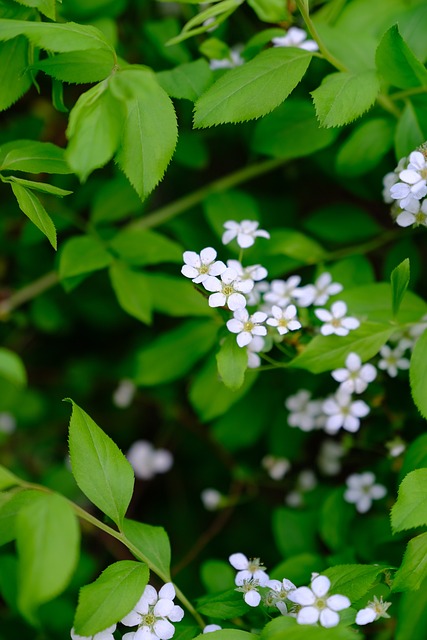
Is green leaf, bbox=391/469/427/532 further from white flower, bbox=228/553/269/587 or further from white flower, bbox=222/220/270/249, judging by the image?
white flower, bbox=222/220/270/249

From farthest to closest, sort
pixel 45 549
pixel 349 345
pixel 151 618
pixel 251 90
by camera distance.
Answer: pixel 349 345
pixel 251 90
pixel 151 618
pixel 45 549

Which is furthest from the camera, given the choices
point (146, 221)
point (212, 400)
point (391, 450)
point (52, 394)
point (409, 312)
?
point (52, 394)

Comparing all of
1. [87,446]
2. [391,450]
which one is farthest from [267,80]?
[391,450]

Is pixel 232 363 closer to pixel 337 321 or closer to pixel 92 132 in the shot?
pixel 337 321

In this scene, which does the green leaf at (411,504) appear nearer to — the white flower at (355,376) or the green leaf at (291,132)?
the white flower at (355,376)

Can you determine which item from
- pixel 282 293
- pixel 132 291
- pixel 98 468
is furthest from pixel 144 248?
pixel 98 468

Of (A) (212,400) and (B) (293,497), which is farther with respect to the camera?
(B) (293,497)

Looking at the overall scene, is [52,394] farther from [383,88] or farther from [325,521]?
[383,88]
